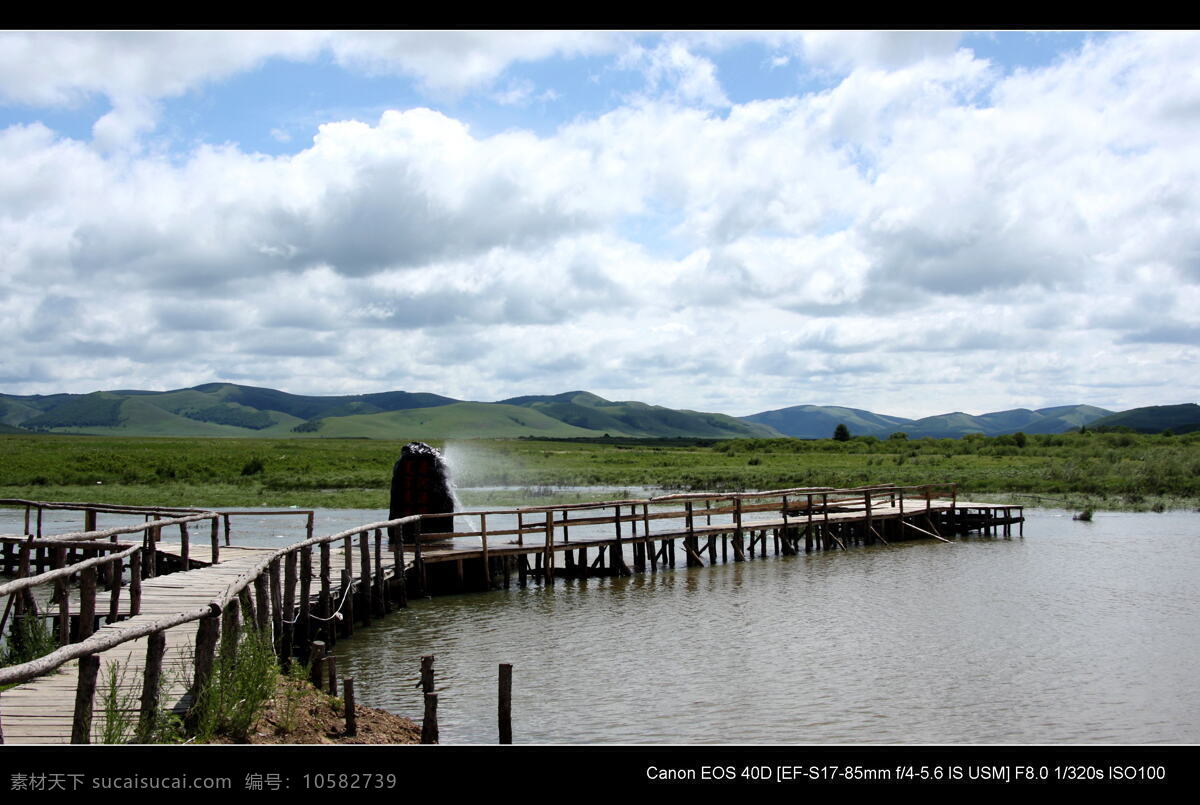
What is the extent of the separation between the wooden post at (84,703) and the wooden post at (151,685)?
0.73 meters

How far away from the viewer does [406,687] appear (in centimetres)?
1442

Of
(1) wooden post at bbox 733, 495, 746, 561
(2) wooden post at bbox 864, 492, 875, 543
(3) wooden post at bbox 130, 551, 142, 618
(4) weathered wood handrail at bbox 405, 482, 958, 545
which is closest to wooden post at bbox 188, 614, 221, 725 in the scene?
(3) wooden post at bbox 130, 551, 142, 618

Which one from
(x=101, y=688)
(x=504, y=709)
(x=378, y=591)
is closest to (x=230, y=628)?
(x=101, y=688)

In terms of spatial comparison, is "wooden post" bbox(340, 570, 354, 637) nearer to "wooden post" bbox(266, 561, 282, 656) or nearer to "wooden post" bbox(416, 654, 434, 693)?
"wooden post" bbox(266, 561, 282, 656)

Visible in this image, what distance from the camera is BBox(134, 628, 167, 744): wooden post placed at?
7.96 meters

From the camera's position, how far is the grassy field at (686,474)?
5147 centimetres

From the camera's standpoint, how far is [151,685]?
26.8ft

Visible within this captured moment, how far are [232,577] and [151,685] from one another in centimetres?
957

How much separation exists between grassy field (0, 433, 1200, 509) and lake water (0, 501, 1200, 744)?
25199 mm

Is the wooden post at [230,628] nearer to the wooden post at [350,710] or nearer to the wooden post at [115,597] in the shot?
the wooden post at [350,710]

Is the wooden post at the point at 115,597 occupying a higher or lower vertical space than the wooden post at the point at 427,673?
higher

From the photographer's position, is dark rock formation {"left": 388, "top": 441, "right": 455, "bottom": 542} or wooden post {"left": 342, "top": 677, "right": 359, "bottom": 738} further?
dark rock formation {"left": 388, "top": 441, "right": 455, "bottom": 542}

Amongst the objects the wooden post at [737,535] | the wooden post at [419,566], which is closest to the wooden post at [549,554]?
the wooden post at [419,566]
